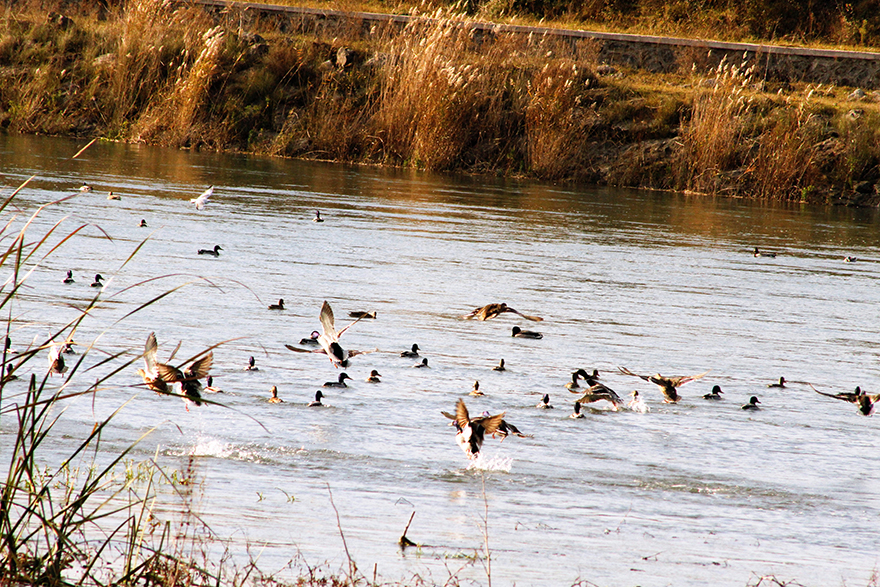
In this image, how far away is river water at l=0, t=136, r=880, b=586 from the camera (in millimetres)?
4012

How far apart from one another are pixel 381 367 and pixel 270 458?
188 centimetres

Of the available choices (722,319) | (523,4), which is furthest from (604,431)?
(523,4)

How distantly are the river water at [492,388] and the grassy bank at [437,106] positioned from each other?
20.8ft

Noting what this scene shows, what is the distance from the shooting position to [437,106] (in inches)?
789

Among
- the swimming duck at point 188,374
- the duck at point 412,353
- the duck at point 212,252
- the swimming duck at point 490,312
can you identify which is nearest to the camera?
the swimming duck at point 188,374

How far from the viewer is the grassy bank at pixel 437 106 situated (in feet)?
66.5

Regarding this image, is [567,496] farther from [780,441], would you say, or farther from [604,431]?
[780,441]

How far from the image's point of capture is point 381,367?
260 inches

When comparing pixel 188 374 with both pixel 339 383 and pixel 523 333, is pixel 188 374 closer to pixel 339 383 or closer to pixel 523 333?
pixel 339 383

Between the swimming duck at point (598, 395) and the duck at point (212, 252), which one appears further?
the duck at point (212, 252)

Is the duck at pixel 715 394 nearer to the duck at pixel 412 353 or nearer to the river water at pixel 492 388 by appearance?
the river water at pixel 492 388

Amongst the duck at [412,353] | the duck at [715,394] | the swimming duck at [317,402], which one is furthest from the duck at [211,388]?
the duck at [715,394]

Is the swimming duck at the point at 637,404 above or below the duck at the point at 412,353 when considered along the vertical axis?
below

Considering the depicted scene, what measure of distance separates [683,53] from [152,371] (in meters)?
22.1
